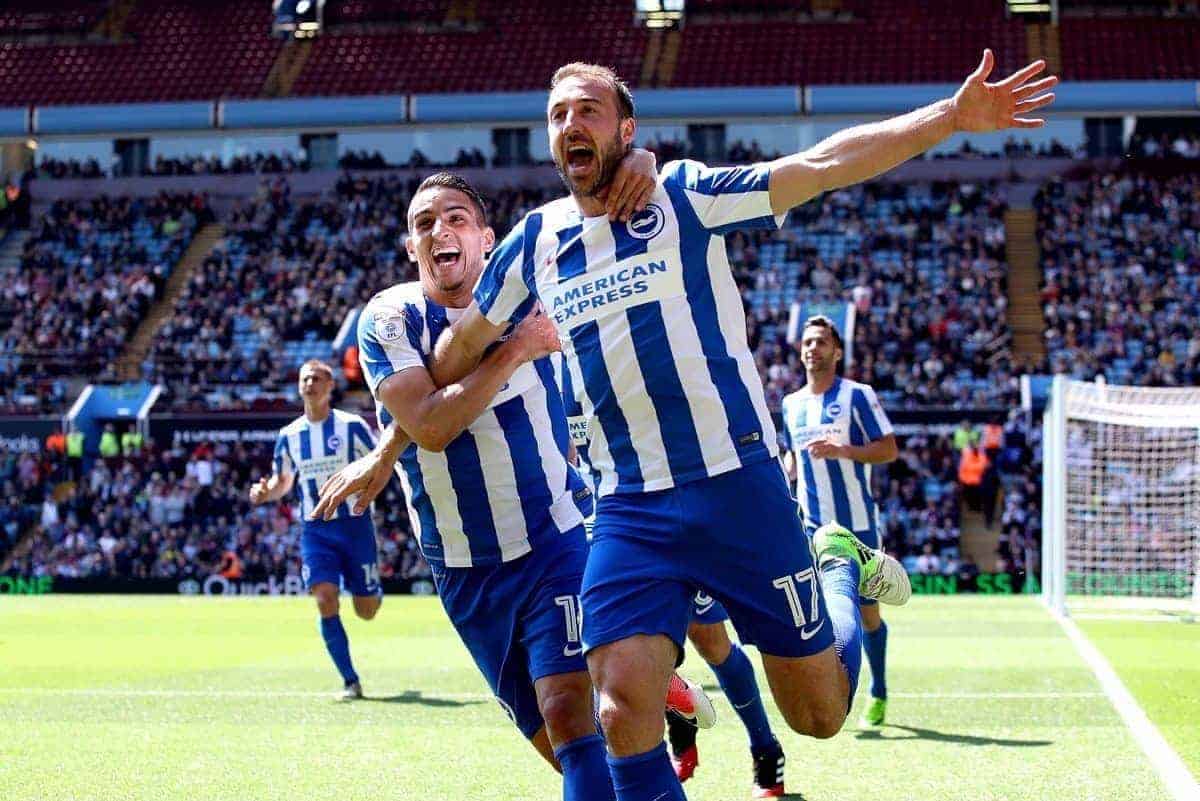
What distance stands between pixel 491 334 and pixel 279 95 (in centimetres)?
3896

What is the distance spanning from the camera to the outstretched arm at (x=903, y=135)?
4.26 meters

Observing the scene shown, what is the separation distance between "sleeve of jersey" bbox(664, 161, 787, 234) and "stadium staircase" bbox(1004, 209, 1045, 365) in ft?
90.7

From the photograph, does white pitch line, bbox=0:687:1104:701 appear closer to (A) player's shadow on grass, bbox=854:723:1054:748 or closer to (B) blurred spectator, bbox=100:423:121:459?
(A) player's shadow on grass, bbox=854:723:1054:748

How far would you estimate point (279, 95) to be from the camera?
42188 mm

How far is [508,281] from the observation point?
Result: 4.86m

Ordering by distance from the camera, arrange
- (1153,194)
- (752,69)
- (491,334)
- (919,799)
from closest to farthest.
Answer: (491,334), (919,799), (1153,194), (752,69)

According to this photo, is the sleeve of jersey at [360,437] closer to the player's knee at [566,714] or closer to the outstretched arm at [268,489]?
the outstretched arm at [268,489]

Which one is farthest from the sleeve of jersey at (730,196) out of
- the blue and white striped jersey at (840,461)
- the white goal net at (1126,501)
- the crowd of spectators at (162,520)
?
the crowd of spectators at (162,520)

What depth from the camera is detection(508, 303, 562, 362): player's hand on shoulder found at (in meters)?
4.89

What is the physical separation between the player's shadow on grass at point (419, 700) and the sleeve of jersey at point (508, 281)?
612 centimetres

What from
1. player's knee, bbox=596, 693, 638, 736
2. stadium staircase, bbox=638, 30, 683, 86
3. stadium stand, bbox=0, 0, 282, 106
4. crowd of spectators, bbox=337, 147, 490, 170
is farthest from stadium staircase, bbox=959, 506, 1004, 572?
player's knee, bbox=596, 693, 638, 736

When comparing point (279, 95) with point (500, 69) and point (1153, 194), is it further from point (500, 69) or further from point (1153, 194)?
point (1153, 194)

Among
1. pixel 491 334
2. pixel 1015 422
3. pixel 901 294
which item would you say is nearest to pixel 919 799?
pixel 491 334

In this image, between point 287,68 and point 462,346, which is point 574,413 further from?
point 287,68
